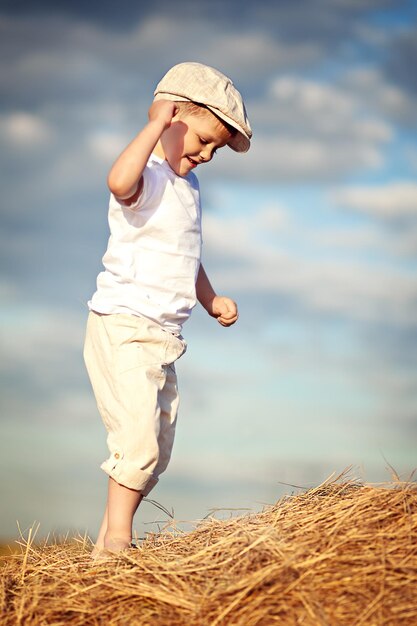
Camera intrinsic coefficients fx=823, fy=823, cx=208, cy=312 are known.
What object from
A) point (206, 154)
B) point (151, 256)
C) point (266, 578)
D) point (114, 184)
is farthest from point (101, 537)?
point (206, 154)

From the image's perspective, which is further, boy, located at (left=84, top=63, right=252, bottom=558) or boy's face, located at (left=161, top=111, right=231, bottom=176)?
boy's face, located at (left=161, top=111, right=231, bottom=176)

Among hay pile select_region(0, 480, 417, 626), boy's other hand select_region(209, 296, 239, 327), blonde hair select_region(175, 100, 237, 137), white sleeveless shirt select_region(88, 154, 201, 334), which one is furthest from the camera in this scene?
boy's other hand select_region(209, 296, 239, 327)

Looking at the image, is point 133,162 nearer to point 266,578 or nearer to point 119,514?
point 119,514

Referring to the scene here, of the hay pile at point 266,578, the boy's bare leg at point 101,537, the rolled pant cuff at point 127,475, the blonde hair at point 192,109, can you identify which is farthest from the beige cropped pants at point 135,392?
the blonde hair at point 192,109

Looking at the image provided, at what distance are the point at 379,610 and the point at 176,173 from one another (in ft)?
6.98

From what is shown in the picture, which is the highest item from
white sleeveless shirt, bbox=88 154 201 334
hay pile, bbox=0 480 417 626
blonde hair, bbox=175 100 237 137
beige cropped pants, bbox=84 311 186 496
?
blonde hair, bbox=175 100 237 137

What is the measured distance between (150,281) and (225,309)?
27.0 inches

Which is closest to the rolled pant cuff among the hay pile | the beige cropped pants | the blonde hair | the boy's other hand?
the beige cropped pants

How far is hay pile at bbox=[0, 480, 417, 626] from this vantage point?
7.33ft

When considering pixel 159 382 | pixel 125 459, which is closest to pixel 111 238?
pixel 159 382

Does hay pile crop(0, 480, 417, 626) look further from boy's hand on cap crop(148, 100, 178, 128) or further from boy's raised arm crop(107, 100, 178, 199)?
boy's hand on cap crop(148, 100, 178, 128)

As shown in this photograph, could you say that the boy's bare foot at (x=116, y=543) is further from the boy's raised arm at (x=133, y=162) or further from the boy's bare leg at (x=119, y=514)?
the boy's raised arm at (x=133, y=162)

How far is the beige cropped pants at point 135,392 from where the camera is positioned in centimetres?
337

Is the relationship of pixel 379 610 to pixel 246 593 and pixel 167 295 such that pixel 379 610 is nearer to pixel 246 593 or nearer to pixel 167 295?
pixel 246 593
